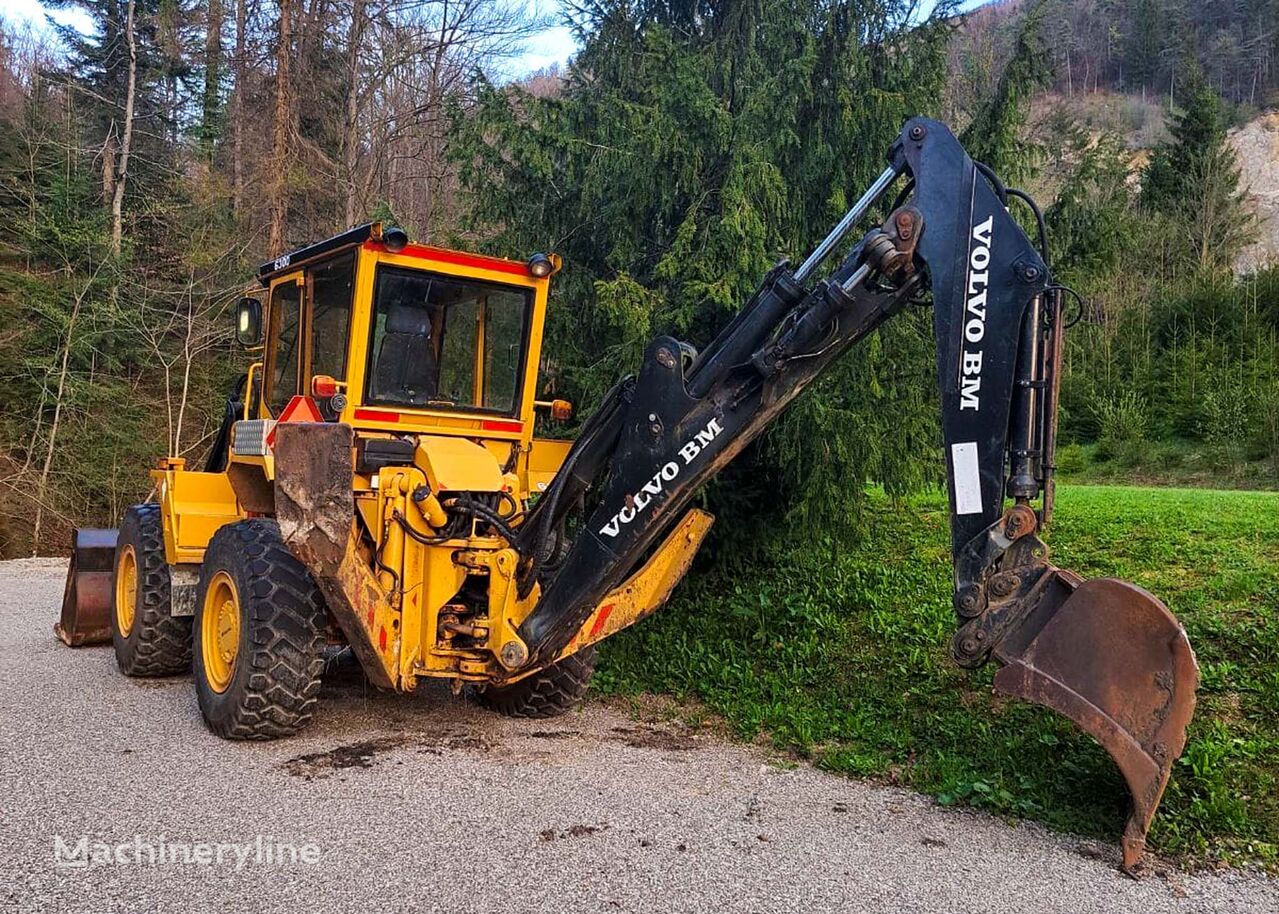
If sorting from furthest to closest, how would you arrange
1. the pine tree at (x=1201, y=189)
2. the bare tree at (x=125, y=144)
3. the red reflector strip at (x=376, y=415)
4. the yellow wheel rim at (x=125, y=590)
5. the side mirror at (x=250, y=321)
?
the pine tree at (x=1201, y=189)
the bare tree at (x=125, y=144)
the yellow wheel rim at (x=125, y=590)
the side mirror at (x=250, y=321)
the red reflector strip at (x=376, y=415)

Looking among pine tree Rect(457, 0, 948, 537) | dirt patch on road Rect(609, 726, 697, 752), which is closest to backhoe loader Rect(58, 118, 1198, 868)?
dirt patch on road Rect(609, 726, 697, 752)

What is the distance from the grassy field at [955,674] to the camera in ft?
14.3

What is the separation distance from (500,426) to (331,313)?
1.17 meters

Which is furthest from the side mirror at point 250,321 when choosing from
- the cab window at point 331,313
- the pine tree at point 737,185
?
the pine tree at point 737,185

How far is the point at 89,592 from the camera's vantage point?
7941 millimetres

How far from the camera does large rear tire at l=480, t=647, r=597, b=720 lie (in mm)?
5816

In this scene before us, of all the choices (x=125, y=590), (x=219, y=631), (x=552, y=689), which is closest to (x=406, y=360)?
(x=219, y=631)

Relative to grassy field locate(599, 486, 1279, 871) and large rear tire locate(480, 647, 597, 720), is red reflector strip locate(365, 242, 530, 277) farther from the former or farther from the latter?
grassy field locate(599, 486, 1279, 871)

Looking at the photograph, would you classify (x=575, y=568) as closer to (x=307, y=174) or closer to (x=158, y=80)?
(x=307, y=174)

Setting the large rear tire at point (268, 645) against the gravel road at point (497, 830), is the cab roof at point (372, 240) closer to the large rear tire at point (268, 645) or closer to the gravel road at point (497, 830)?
the large rear tire at point (268, 645)

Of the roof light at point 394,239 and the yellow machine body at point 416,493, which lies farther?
the roof light at point 394,239

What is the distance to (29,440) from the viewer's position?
17422 mm

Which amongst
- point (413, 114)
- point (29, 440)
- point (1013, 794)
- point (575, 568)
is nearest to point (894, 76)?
point (575, 568)

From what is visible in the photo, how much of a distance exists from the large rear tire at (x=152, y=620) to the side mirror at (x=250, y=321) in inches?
61.5
